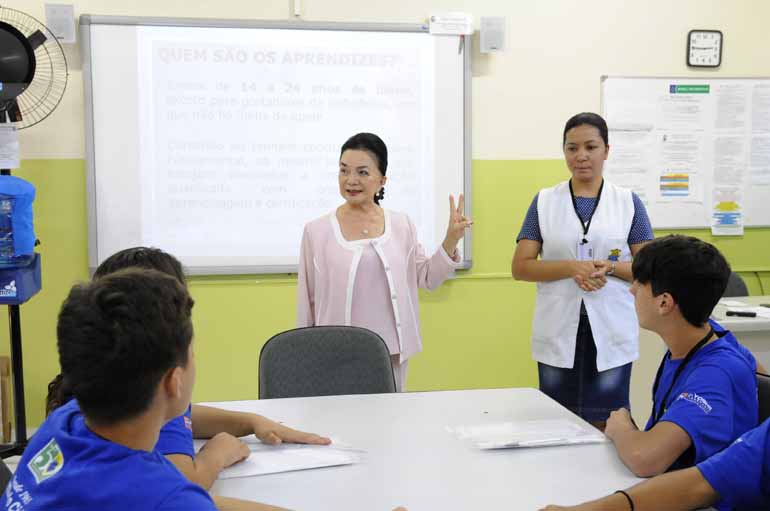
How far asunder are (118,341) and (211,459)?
699 mm

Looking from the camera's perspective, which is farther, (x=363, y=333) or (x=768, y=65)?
(x=768, y=65)

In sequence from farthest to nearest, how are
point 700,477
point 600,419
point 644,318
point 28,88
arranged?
point 28,88 → point 600,419 → point 644,318 → point 700,477

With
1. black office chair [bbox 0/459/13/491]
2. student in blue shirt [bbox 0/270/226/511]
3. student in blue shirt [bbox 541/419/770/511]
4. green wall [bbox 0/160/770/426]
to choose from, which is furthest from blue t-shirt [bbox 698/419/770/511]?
green wall [bbox 0/160/770/426]

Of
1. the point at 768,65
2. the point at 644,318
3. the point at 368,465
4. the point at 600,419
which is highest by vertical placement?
the point at 768,65

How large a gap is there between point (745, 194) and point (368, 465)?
11.8 feet

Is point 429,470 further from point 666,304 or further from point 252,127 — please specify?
point 252,127

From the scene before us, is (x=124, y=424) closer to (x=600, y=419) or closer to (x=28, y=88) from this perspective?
(x=600, y=419)

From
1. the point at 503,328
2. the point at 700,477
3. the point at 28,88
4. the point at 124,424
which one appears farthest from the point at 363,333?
the point at 28,88

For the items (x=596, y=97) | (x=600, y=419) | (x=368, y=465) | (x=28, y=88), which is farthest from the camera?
(x=596, y=97)

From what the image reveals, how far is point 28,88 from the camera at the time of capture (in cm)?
358

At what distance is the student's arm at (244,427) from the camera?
177 cm

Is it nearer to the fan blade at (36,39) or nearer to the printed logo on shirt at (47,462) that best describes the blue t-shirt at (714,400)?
the printed logo on shirt at (47,462)

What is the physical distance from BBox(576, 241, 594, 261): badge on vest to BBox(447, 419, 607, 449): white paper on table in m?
1.03

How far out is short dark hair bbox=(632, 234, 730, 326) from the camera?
173 centimetres
